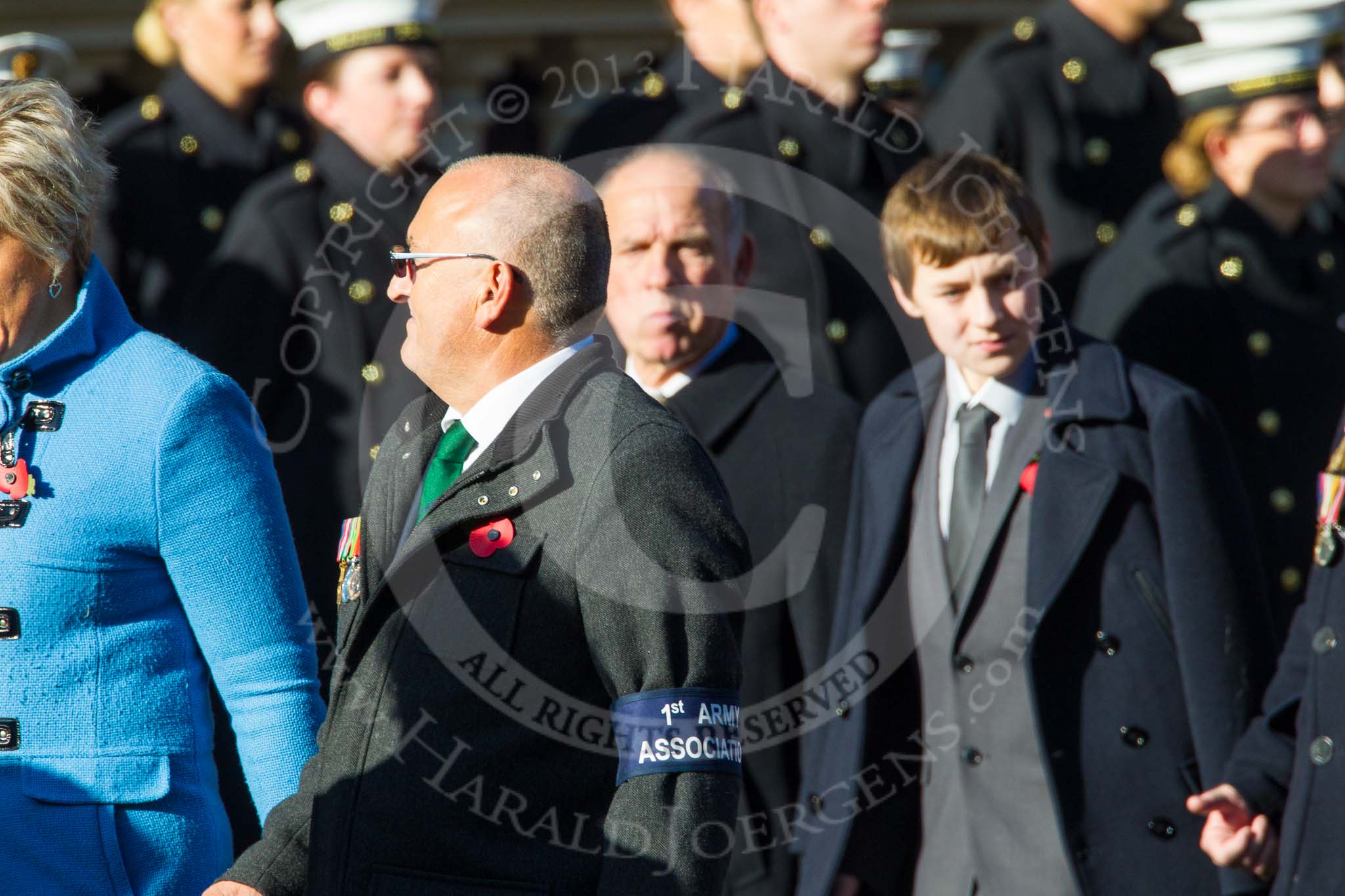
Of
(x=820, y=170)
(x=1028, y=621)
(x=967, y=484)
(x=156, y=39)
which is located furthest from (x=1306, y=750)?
(x=156, y=39)

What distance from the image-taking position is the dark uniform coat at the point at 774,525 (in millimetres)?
4199

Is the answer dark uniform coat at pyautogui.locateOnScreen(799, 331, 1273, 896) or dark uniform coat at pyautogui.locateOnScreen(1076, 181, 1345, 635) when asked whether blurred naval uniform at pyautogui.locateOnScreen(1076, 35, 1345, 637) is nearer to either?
dark uniform coat at pyautogui.locateOnScreen(1076, 181, 1345, 635)

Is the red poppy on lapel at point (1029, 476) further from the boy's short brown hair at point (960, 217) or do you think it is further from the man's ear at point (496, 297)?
the man's ear at point (496, 297)

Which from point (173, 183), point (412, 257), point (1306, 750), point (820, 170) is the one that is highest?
point (820, 170)

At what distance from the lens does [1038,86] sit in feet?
18.3

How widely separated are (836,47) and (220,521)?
9.05ft

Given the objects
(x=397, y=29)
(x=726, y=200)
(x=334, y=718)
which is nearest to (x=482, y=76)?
(x=397, y=29)

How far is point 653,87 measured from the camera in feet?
18.3

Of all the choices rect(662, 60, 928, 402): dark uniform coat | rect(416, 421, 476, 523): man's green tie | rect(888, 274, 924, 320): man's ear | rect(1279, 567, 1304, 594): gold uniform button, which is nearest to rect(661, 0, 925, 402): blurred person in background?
rect(662, 60, 928, 402): dark uniform coat

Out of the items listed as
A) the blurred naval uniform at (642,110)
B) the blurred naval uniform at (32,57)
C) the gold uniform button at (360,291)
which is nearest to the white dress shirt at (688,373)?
the blurred naval uniform at (642,110)

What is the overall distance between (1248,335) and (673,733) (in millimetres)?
3240

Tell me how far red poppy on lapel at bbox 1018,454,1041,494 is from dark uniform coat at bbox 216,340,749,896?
1.53 m

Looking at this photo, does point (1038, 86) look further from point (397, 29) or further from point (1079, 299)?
point (397, 29)

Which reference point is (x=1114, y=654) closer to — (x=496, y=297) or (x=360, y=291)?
(x=496, y=297)
